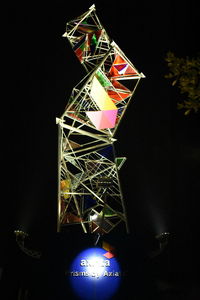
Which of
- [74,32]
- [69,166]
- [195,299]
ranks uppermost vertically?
[74,32]

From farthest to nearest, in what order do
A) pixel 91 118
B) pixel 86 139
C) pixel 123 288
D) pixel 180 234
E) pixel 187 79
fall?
pixel 86 139, pixel 180 234, pixel 91 118, pixel 123 288, pixel 187 79

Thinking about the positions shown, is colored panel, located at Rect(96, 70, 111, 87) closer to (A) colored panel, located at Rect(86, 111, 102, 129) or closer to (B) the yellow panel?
(B) the yellow panel

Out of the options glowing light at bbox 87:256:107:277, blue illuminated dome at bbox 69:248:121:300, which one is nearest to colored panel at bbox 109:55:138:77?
blue illuminated dome at bbox 69:248:121:300

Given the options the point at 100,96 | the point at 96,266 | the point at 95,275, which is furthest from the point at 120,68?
the point at 95,275

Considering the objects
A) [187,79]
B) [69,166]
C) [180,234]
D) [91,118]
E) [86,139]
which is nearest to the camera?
[187,79]

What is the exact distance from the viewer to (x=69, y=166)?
52.7 feet

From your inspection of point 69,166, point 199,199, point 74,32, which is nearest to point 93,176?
point 69,166

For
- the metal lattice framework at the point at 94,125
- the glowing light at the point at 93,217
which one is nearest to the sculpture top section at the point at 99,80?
the metal lattice framework at the point at 94,125

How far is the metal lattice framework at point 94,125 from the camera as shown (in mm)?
14781

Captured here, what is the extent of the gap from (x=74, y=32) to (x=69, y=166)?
15.6 feet

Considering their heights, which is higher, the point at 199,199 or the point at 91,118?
the point at 91,118

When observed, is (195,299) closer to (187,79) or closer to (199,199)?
(199,199)

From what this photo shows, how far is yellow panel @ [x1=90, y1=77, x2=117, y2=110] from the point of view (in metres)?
14.7

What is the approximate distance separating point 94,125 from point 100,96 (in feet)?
3.25
